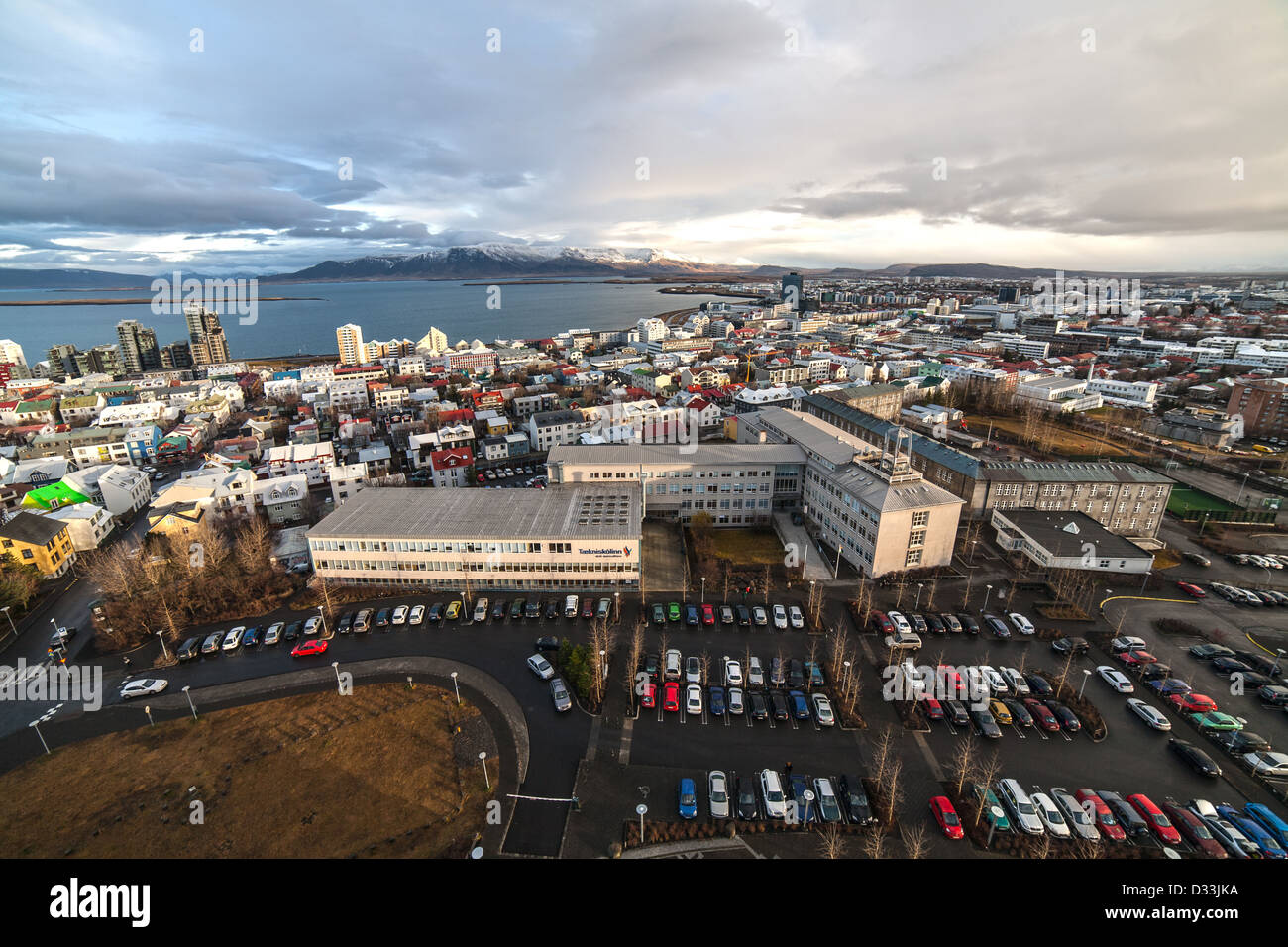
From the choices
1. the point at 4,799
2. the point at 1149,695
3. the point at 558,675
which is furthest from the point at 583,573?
the point at 1149,695

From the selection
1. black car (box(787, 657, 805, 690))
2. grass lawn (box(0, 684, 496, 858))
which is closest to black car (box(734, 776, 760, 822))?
black car (box(787, 657, 805, 690))

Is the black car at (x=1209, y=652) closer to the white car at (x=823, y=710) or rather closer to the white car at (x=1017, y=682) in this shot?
the white car at (x=1017, y=682)

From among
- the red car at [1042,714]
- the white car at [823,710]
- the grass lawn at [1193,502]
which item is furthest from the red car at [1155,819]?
the grass lawn at [1193,502]

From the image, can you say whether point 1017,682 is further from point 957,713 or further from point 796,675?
point 796,675

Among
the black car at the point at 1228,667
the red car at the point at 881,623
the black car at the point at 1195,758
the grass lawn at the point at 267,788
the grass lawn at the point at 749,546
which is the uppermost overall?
the grass lawn at the point at 749,546

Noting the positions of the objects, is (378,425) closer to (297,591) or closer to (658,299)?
(297,591)
